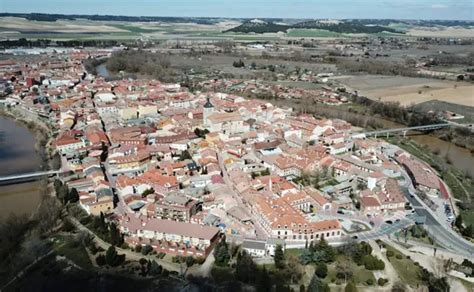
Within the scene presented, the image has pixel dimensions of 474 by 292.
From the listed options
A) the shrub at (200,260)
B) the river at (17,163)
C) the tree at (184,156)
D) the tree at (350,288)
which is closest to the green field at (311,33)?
the river at (17,163)

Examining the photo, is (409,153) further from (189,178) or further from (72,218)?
(72,218)

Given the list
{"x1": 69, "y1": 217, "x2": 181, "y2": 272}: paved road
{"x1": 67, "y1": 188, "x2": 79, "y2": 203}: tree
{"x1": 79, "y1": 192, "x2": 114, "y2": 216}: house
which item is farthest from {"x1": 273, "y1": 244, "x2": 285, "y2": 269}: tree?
{"x1": 67, "y1": 188, "x2": 79, "y2": 203}: tree

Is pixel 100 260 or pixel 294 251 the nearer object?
pixel 100 260

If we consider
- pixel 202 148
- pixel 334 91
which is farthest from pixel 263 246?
pixel 334 91

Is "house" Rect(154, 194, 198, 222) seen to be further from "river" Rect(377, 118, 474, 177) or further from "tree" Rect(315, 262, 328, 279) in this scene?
"river" Rect(377, 118, 474, 177)

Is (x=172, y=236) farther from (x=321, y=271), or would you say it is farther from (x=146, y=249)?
(x=321, y=271)

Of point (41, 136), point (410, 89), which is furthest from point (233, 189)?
point (410, 89)

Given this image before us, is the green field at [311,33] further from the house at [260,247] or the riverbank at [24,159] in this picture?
the house at [260,247]
